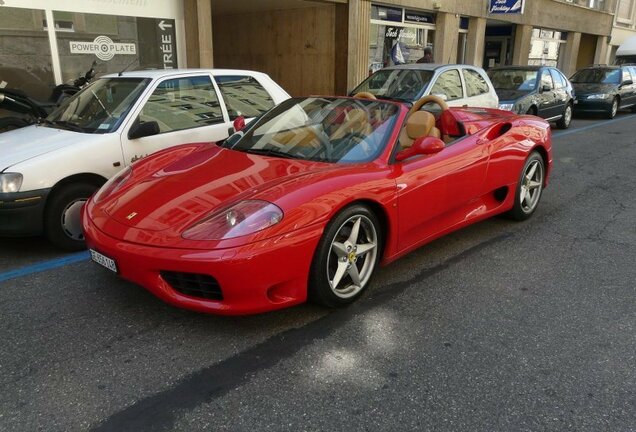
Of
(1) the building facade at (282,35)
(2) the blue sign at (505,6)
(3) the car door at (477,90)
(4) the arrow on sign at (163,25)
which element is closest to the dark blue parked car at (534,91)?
(3) the car door at (477,90)

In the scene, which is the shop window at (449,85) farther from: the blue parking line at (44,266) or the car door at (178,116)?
the blue parking line at (44,266)

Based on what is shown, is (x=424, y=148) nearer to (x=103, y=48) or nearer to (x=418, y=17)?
(x=103, y=48)

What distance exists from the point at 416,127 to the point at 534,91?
8.31 m

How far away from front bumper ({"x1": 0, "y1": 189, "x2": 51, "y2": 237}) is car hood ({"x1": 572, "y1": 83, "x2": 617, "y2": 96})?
15108 mm

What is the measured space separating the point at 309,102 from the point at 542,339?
255cm

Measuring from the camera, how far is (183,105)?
A: 17.4 feet

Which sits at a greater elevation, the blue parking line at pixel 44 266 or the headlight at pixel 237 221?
the headlight at pixel 237 221

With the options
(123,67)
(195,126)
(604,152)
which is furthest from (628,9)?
(195,126)

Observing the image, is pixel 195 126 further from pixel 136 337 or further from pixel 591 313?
pixel 591 313

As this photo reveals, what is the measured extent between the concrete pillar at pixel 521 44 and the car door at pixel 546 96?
10.9 metres

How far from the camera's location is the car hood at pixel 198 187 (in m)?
3.07

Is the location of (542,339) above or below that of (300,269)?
below

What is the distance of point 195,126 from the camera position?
209 inches

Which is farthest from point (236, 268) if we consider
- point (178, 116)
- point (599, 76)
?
point (599, 76)
